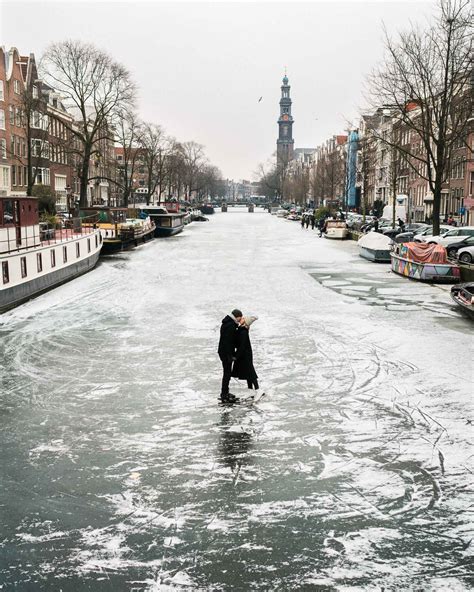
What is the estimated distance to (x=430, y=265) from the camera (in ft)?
93.8

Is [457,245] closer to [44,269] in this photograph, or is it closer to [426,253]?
[426,253]

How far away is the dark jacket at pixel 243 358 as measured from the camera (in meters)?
11.5

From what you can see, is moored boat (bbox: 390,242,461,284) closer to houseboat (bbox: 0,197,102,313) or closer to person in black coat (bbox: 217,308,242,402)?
houseboat (bbox: 0,197,102,313)

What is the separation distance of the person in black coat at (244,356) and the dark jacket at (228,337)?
106 millimetres

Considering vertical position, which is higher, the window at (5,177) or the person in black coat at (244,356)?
the window at (5,177)

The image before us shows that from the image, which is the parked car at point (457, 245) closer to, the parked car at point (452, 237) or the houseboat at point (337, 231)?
the parked car at point (452, 237)

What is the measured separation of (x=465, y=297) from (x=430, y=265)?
786cm

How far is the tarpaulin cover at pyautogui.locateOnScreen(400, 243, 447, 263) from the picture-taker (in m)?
28.9

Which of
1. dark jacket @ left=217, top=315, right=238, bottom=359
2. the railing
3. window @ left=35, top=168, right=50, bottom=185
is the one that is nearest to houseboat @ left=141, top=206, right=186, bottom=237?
window @ left=35, top=168, right=50, bottom=185

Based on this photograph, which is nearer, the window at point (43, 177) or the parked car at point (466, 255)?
the parked car at point (466, 255)

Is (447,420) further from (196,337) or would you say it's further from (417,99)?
(417,99)

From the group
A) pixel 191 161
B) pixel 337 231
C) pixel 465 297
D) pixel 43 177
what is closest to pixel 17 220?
pixel 465 297

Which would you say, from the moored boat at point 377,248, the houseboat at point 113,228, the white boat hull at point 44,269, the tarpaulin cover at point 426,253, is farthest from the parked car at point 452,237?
the houseboat at point 113,228

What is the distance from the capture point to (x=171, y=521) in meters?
7.42
